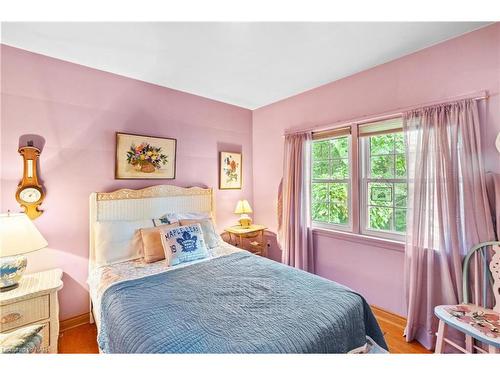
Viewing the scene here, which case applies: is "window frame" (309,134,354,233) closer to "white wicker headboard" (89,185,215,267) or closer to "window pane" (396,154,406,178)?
"window pane" (396,154,406,178)

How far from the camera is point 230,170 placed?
3283 millimetres

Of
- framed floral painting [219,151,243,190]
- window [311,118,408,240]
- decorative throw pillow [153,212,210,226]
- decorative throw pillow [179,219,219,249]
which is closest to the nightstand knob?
decorative throw pillow [153,212,210,226]

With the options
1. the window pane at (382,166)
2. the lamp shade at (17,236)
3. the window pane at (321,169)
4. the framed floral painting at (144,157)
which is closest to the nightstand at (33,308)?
the lamp shade at (17,236)

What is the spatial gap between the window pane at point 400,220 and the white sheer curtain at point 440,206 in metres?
0.21

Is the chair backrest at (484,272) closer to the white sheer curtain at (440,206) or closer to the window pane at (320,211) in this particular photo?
the white sheer curtain at (440,206)

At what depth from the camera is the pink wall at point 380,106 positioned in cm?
166

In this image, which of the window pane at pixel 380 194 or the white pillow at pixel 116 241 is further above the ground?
the window pane at pixel 380 194

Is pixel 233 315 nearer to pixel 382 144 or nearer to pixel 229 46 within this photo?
pixel 229 46

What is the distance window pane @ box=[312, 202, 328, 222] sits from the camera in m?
2.79

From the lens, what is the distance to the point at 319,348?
1099 mm

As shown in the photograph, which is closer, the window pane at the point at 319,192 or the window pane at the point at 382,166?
the window pane at the point at 382,166

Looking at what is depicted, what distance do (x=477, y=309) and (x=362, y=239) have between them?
3.10 feet
